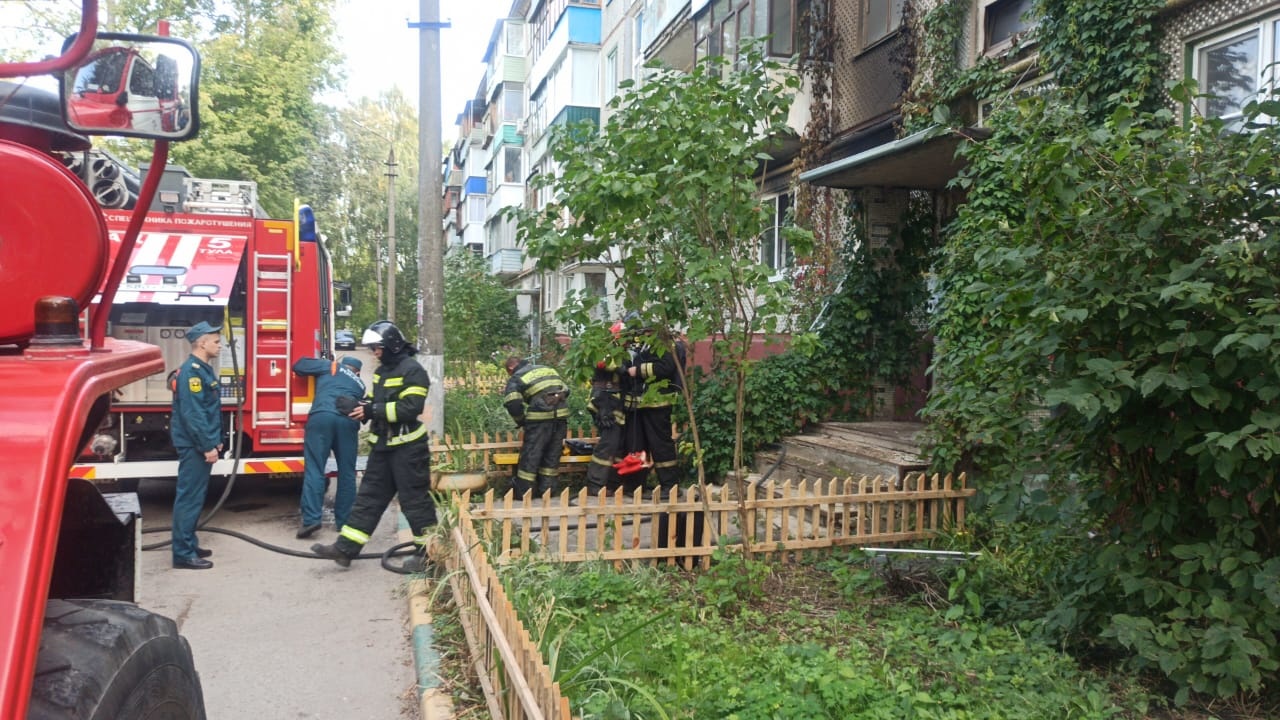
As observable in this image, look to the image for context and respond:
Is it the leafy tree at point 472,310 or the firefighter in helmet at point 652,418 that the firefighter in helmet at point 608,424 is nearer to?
the firefighter in helmet at point 652,418

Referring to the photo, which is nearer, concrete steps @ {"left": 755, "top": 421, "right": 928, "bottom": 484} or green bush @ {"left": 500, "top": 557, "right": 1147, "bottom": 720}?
green bush @ {"left": 500, "top": 557, "right": 1147, "bottom": 720}

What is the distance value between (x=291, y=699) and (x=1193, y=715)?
4.23 meters

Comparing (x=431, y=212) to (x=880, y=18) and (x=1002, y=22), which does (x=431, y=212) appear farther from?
(x=1002, y=22)

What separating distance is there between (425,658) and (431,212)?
6.28 metres

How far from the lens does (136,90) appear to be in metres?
2.29

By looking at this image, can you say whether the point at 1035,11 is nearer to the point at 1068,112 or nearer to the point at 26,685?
the point at 1068,112

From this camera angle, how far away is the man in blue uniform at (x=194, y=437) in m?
6.97

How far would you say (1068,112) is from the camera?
414 centimetres

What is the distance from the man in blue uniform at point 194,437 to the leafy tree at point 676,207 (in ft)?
10.9

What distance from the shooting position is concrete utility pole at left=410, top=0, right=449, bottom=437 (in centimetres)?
993

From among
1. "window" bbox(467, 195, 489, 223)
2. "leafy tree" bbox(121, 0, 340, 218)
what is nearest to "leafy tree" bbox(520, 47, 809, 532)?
"leafy tree" bbox(121, 0, 340, 218)

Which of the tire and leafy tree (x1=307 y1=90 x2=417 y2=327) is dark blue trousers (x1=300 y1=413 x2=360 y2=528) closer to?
the tire

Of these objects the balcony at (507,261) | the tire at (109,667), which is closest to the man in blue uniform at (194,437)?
A: the tire at (109,667)

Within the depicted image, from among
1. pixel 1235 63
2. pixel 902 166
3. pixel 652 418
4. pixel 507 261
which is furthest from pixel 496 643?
pixel 507 261
